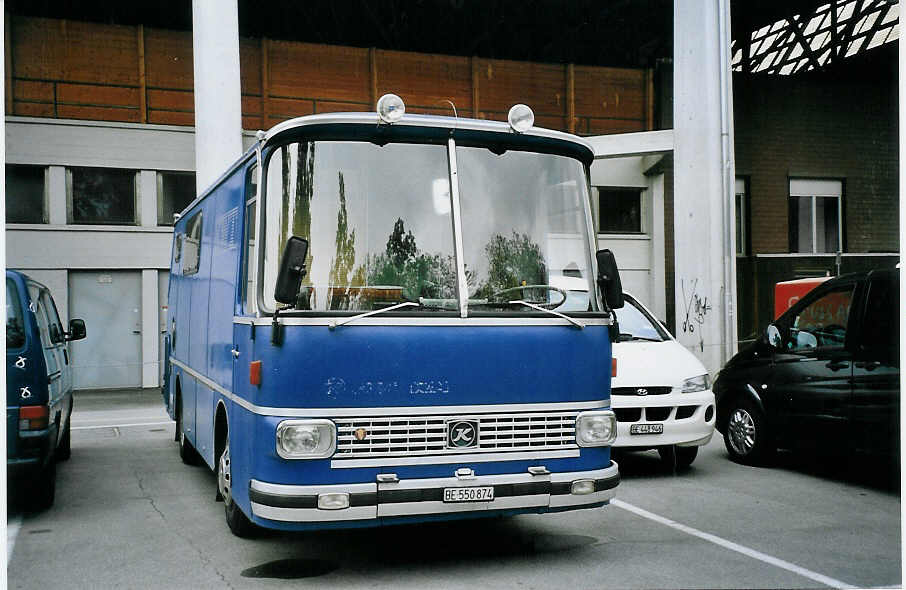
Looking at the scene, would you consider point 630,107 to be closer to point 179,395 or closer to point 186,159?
point 186,159

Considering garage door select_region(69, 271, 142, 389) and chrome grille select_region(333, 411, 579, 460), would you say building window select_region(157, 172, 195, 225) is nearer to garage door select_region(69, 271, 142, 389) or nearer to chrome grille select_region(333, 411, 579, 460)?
garage door select_region(69, 271, 142, 389)

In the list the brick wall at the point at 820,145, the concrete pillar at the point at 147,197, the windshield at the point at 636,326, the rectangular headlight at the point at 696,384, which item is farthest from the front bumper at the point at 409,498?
the brick wall at the point at 820,145

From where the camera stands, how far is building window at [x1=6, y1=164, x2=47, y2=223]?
754 inches

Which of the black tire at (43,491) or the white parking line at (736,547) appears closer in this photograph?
the white parking line at (736,547)

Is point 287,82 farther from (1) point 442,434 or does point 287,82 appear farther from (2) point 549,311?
(1) point 442,434

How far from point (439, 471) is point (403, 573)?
0.78 metres

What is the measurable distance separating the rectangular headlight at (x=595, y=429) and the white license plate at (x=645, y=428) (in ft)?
9.98

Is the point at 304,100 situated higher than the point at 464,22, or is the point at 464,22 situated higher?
the point at 464,22

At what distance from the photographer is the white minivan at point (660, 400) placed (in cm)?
920

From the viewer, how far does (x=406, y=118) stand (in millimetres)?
6016

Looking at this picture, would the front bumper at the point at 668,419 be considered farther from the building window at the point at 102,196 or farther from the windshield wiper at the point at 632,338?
the building window at the point at 102,196

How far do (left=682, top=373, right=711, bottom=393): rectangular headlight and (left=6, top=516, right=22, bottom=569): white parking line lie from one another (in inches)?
237

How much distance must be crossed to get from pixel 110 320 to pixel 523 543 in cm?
1544

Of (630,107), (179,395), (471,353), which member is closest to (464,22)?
(630,107)
